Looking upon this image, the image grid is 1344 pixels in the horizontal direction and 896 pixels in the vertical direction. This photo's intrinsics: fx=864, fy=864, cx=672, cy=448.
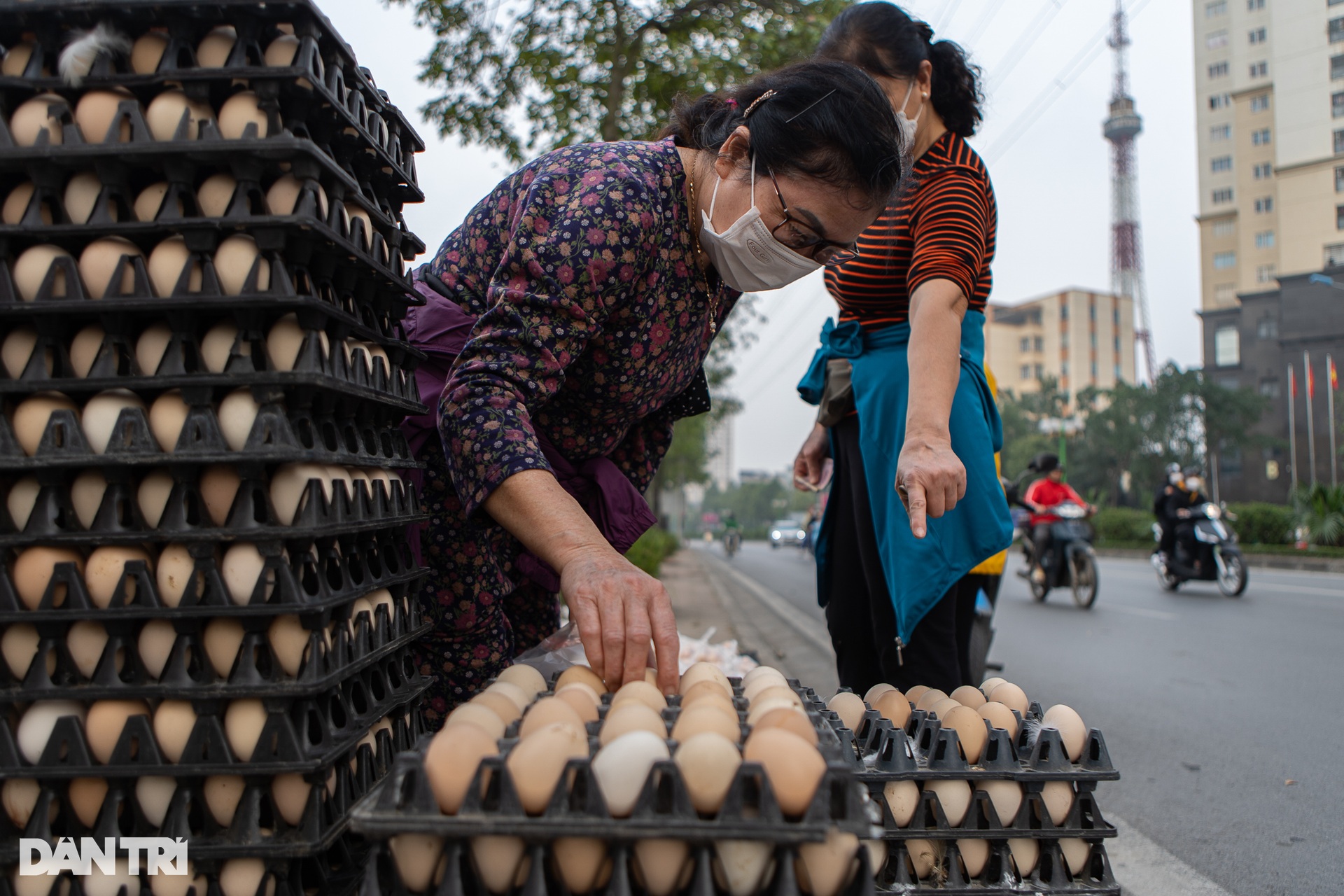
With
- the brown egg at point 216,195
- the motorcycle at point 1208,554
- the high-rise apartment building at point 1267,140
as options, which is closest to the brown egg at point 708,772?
the brown egg at point 216,195

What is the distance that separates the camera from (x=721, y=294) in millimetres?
1976

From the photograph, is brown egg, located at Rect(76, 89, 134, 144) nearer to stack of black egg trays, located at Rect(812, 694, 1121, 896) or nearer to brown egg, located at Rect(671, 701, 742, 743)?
brown egg, located at Rect(671, 701, 742, 743)

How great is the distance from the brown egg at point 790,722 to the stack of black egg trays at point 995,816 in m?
0.18

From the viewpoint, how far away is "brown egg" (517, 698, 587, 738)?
1.08 meters

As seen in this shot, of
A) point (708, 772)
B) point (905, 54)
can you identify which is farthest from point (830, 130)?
point (708, 772)

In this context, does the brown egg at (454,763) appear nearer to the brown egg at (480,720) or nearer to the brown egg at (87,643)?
the brown egg at (480,720)

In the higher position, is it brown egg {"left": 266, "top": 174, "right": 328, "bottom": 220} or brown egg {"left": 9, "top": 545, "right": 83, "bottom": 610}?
brown egg {"left": 266, "top": 174, "right": 328, "bottom": 220}

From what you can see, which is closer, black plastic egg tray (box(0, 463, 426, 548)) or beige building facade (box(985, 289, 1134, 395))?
black plastic egg tray (box(0, 463, 426, 548))

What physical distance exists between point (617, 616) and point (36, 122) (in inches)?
41.4

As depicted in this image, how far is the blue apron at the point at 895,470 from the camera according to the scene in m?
2.13

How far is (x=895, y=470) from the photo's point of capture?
2.22 meters

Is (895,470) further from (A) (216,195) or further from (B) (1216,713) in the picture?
(B) (1216,713)

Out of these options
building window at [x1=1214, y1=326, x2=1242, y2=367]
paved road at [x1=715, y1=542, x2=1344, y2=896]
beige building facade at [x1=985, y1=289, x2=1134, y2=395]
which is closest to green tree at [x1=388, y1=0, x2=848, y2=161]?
paved road at [x1=715, y1=542, x2=1344, y2=896]

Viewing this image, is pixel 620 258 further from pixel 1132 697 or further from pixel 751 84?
pixel 1132 697
